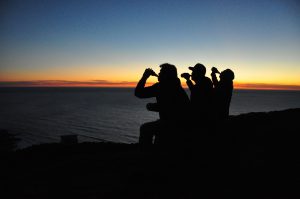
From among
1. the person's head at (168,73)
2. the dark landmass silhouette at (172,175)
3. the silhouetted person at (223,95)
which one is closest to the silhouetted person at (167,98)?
the person's head at (168,73)

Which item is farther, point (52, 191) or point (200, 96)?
point (200, 96)

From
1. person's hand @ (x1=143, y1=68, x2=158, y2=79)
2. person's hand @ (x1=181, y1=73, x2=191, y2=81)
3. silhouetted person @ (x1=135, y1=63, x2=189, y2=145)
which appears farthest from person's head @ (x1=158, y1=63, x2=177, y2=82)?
person's hand @ (x1=181, y1=73, x2=191, y2=81)

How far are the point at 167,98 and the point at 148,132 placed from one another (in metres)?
0.81

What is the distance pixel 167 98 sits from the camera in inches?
187

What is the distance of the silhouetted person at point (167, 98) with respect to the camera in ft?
15.6

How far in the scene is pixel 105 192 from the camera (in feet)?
14.7

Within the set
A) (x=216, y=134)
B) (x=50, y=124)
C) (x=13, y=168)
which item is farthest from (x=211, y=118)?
(x=50, y=124)

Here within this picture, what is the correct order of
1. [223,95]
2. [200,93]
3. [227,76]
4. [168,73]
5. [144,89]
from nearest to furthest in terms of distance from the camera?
[168,73] < [144,89] < [200,93] < [223,95] < [227,76]

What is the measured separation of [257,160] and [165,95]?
10.5 ft

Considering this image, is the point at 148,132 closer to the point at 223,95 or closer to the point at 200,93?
the point at 200,93

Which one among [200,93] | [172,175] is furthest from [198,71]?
[172,175]

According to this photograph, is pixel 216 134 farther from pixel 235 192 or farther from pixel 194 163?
pixel 235 192

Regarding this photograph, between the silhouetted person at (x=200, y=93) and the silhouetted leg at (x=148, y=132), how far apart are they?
0.76 metres

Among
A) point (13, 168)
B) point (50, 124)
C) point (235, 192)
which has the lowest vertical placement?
point (50, 124)
